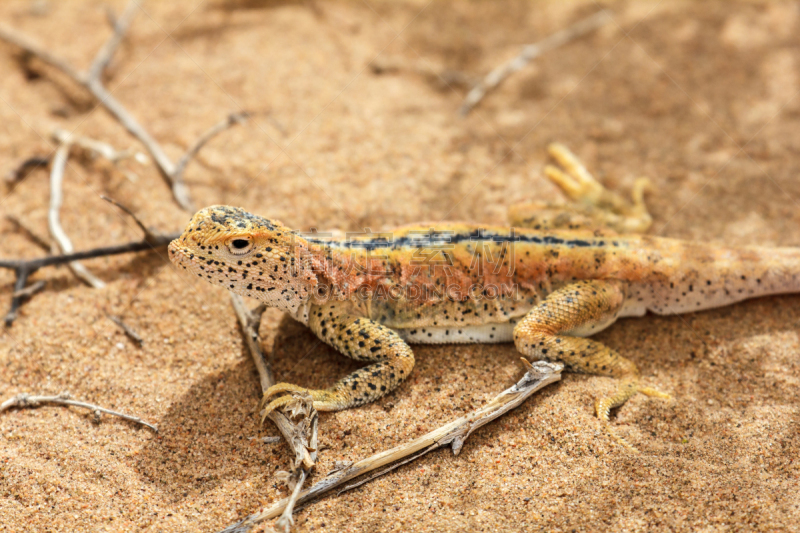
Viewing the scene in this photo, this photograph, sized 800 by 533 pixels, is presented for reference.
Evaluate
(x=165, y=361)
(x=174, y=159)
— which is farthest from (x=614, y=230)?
Result: (x=174, y=159)

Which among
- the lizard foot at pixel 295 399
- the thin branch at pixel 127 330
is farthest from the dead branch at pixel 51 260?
the lizard foot at pixel 295 399

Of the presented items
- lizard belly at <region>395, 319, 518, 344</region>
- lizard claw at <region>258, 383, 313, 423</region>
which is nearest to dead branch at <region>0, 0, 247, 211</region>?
lizard claw at <region>258, 383, 313, 423</region>

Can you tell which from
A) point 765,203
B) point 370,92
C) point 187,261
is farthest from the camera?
point 370,92

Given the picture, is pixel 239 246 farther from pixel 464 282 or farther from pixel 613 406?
pixel 613 406

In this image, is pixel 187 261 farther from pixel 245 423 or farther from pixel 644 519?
pixel 644 519

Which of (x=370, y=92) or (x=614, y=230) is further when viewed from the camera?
(x=370, y=92)

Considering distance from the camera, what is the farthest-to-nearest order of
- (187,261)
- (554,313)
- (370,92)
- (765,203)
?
1. (370,92)
2. (765,203)
3. (554,313)
4. (187,261)

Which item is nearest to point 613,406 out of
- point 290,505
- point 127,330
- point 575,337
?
point 575,337
